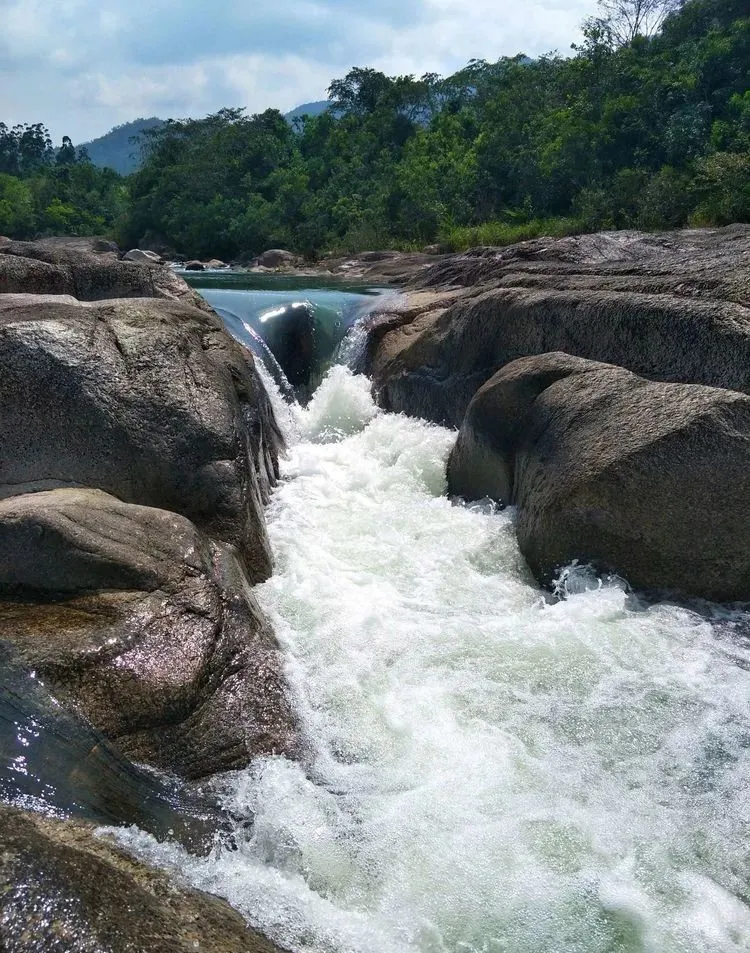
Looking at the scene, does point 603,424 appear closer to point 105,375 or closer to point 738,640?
point 738,640

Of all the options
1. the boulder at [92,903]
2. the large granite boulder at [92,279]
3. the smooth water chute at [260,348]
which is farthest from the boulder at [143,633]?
the smooth water chute at [260,348]

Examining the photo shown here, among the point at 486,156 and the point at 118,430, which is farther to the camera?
the point at 486,156

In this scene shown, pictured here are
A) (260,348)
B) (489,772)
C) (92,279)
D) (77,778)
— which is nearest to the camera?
(77,778)

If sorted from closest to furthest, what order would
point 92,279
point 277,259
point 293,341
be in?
point 92,279
point 293,341
point 277,259

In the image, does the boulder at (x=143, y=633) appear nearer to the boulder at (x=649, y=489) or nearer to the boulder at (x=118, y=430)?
the boulder at (x=118, y=430)

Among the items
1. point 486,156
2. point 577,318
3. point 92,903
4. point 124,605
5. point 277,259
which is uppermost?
point 486,156

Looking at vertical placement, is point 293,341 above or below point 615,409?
above

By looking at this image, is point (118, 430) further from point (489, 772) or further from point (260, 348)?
point (260, 348)

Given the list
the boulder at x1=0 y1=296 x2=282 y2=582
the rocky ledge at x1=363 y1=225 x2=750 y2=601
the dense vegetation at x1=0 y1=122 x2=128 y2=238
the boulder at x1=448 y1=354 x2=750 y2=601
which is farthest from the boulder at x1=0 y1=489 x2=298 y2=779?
the dense vegetation at x1=0 y1=122 x2=128 y2=238

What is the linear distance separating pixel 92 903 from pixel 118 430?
12.4 ft

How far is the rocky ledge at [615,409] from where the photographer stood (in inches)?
230

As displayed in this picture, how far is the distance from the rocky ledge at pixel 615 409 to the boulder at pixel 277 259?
27737 mm

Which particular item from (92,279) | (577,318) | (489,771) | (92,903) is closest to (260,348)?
(92,279)

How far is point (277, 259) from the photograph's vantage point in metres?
37.1
